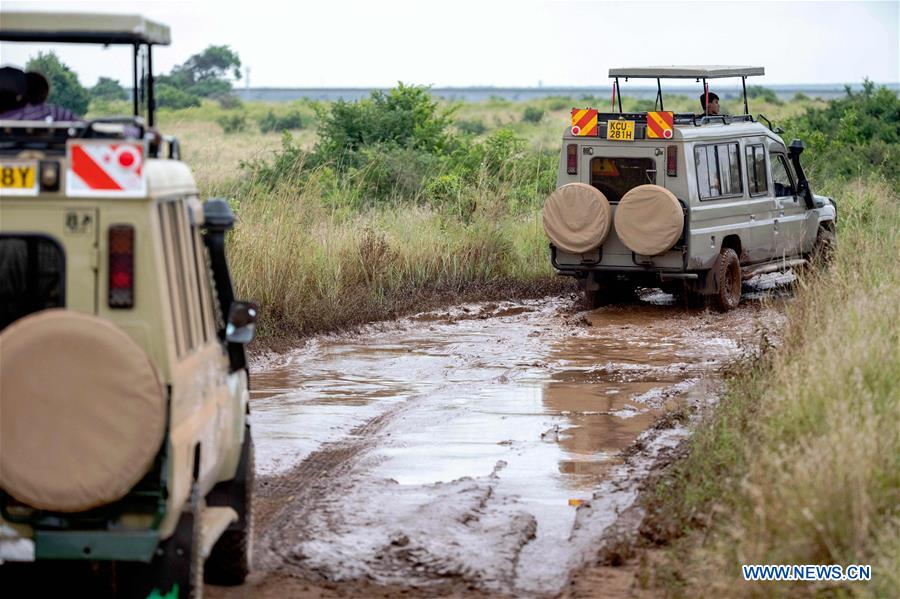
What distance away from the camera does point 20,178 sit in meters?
4.43

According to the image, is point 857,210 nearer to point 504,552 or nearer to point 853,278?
point 853,278

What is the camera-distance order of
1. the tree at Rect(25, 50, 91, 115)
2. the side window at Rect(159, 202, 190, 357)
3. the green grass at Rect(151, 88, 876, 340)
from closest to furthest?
1. the side window at Rect(159, 202, 190, 357)
2. the tree at Rect(25, 50, 91, 115)
3. the green grass at Rect(151, 88, 876, 340)

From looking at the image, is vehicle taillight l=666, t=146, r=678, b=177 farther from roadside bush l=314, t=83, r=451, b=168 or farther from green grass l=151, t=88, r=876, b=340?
roadside bush l=314, t=83, r=451, b=168

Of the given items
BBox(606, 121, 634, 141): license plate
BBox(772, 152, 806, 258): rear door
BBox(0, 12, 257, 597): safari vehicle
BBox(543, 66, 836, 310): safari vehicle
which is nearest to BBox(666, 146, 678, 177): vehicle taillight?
BBox(543, 66, 836, 310): safari vehicle

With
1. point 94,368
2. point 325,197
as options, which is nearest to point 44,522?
point 94,368

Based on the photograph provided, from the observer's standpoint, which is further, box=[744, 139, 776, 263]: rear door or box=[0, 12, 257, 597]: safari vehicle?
box=[744, 139, 776, 263]: rear door

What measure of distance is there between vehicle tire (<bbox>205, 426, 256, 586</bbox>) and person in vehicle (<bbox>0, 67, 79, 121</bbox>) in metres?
1.87

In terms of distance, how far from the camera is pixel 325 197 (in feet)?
61.1

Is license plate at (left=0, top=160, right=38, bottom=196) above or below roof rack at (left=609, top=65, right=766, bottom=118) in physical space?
below

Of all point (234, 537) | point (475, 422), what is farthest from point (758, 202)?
point (234, 537)

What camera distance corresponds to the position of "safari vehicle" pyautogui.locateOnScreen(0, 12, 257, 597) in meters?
4.18

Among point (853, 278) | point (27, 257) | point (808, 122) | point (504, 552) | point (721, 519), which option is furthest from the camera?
A: point (808, 122)

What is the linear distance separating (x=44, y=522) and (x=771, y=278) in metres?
15.8

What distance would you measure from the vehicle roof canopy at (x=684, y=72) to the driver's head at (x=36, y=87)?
967cm
